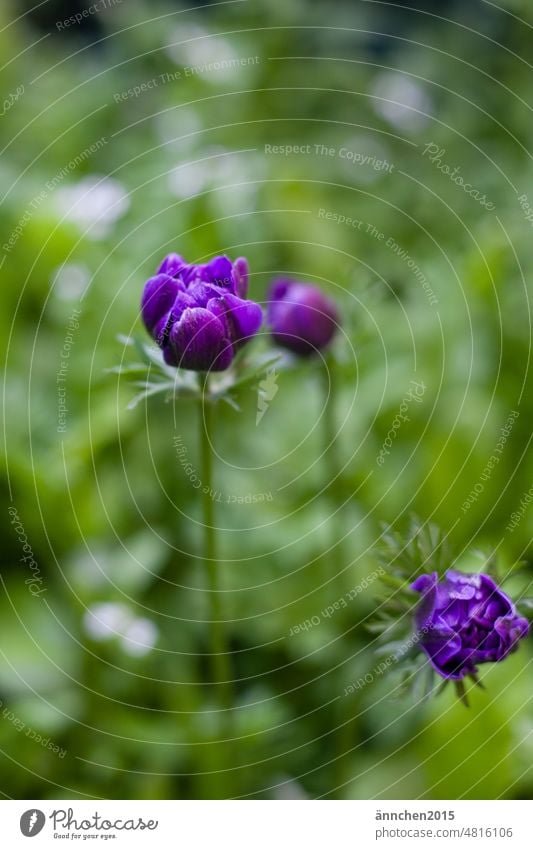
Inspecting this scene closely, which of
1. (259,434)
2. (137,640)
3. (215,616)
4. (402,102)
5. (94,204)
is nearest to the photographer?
(215,616)

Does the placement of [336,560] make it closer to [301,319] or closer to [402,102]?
[301,319]

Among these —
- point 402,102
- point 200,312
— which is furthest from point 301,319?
point 402,102

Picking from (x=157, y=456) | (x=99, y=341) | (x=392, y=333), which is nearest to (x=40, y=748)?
(x=157, y=456)

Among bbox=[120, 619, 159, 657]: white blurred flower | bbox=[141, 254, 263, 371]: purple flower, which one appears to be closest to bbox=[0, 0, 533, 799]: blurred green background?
bbox=[120, 619, 159, 657]: white blurred flower

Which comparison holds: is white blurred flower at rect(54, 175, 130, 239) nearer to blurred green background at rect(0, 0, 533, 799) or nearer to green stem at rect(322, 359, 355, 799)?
blurred green background at rect(0, 0, 533, 799)

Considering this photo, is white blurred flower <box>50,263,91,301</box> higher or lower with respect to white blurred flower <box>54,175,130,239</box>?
lower
